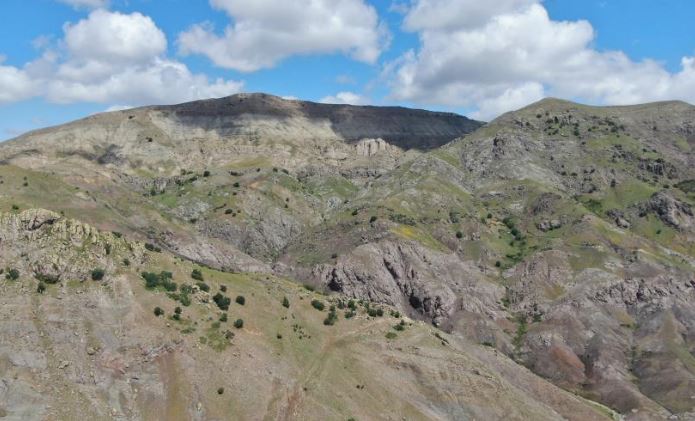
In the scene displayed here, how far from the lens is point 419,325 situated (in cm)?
11938

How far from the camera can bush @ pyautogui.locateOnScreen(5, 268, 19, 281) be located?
85375mm

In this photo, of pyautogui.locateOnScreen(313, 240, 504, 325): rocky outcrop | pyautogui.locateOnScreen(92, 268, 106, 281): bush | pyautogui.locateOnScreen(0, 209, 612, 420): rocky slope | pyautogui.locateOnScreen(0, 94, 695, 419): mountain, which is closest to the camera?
pyautogui.locateOnScreen(0, 209, 612, 420): rocky slope

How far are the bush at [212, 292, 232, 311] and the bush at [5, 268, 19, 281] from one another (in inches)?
1104

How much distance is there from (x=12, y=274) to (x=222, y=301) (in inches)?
1163

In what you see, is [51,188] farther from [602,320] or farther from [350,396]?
[602,320]

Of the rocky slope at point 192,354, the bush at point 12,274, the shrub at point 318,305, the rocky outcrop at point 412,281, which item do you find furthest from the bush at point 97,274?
the rocky outcrop at point 412,281

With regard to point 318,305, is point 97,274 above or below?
above

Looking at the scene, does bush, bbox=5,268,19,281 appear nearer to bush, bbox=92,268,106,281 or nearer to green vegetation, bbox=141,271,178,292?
bush, bbox=92,268,106,281

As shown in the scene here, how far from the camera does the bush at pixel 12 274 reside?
280 feet

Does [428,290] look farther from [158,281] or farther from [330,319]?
[158,281]

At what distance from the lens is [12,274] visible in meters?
85.6

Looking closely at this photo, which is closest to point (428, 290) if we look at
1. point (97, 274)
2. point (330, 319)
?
point (330, 319)

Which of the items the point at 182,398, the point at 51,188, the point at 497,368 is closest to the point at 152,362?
the point at 182,398

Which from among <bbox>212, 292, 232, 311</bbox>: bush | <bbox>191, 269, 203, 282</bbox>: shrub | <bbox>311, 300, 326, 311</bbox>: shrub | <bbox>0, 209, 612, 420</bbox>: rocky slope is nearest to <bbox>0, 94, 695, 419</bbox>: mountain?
<bbox>0, 209, 612, 420</bbox>: rocky slope
